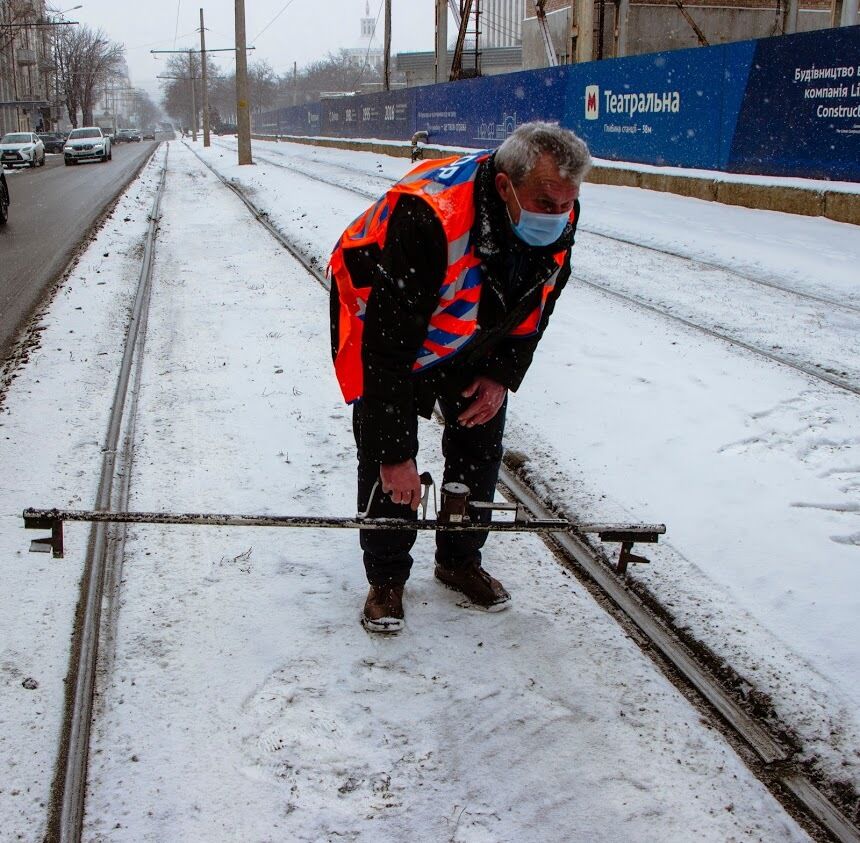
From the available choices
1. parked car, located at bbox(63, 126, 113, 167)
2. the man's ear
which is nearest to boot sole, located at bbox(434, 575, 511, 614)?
the man's ear

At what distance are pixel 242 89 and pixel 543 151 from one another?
2991 cm

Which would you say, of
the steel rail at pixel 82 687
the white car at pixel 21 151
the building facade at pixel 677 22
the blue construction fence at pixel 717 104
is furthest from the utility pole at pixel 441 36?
the steel rail at pixel 82 687

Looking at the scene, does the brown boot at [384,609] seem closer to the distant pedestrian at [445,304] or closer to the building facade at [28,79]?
the distant pedestrian at [445,304]

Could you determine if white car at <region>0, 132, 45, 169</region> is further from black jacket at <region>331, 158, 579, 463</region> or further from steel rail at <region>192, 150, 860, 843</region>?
black jacket at <region>331, 158, 579, 463</region>

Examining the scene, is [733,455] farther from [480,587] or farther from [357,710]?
[357,710]

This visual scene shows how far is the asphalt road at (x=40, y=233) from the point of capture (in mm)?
8472

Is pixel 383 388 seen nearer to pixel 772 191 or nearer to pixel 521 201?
pixel 521 201

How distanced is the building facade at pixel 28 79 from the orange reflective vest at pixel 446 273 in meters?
66.3

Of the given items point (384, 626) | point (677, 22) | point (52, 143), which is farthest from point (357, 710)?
point (52, 143)

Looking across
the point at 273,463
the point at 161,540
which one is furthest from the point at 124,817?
the point at 273,463

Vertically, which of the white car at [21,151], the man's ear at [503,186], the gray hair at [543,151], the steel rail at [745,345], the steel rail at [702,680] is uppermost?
the white car at [21,151]

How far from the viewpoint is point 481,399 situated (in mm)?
2812

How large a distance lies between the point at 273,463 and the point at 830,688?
2.63 m

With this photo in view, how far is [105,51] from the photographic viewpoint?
3666 inches
